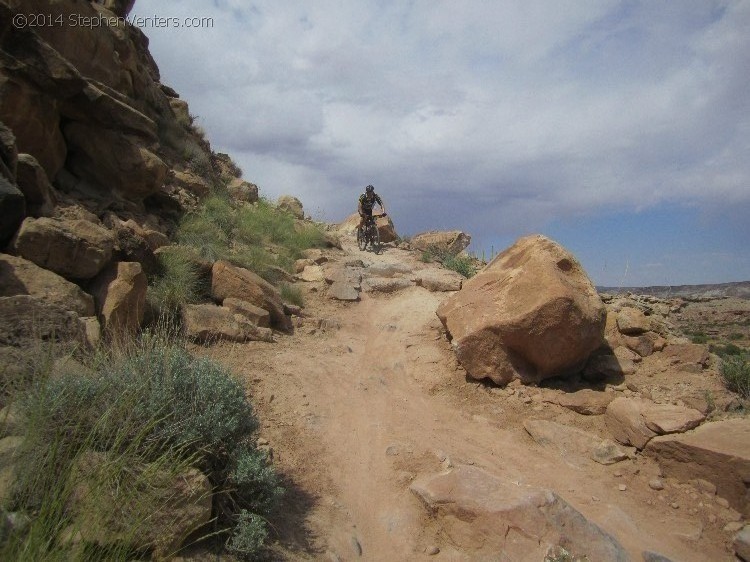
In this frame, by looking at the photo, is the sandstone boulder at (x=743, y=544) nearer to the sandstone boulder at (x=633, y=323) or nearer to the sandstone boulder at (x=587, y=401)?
the sandstone boulder at (x=587, y=401)

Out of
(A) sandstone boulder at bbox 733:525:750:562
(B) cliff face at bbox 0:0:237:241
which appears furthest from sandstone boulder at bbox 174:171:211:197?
(A) sandstone boulder at bbox 733:525:750:562

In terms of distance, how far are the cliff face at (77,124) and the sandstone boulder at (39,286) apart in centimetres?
49

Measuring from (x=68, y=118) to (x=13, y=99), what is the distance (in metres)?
1.17

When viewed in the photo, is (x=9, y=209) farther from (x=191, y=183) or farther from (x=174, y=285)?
(x=191, y=183)

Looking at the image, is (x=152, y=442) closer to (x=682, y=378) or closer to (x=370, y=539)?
(x=370, y=539)

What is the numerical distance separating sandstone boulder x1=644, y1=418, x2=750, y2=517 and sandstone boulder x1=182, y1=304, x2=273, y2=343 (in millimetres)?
5032

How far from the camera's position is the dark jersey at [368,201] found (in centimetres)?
1445

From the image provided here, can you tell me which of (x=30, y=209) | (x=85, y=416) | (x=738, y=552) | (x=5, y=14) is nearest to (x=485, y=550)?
(x=738, y=552)

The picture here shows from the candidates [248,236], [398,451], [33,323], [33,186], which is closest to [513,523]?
[398,451]

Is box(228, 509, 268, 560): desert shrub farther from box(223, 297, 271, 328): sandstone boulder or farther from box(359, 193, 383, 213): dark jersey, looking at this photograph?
box(359, 193, 383, 213): dark jersey

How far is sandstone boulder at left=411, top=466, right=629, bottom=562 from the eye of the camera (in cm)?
326

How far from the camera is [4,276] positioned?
404 cm

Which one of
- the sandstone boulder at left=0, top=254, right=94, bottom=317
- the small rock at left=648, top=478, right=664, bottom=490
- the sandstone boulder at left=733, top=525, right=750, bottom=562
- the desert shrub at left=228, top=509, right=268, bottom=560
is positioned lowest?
the sandstone boulder at left=733, top=525, right=750, bottom=562

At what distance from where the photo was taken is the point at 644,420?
4.82 meters
